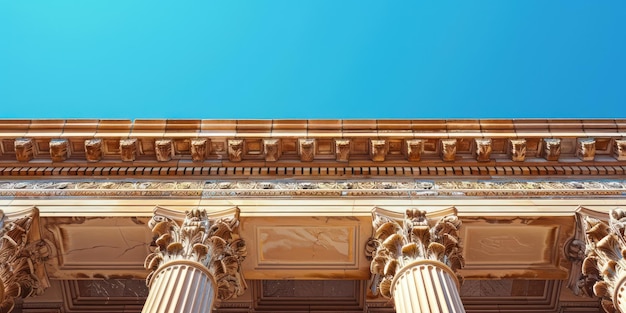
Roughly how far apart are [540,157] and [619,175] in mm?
2065

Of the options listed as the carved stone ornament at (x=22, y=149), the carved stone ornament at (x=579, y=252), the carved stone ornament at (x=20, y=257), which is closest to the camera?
the carved stone ornament at (x=20, y=257)

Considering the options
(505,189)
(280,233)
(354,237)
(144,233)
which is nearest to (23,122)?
(144,233)

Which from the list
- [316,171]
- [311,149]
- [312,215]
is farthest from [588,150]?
[312,215]

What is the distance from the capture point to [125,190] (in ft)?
49.3

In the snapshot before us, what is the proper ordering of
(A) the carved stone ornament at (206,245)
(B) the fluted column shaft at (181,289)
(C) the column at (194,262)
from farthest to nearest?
(A) the carved stone ornament at (206,245) < (C) the column at (194,262) < (B) the fluted column shaft at (181,289)

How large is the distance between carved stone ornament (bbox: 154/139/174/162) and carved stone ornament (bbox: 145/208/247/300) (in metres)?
3.20

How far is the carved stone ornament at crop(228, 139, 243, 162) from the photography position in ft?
53.0

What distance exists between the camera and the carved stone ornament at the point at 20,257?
41.6ft

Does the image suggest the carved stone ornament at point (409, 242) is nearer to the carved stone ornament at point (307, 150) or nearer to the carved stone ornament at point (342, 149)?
the carved stone ornament at point (342, 149)

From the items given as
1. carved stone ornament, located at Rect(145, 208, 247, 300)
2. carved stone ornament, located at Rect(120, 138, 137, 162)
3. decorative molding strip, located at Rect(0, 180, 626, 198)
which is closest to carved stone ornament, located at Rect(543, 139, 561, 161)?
decorative molding strip, located at Rect(0, 180, 626, 198)

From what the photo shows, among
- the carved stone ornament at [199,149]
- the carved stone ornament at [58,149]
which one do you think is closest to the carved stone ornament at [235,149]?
the carved stone ornament at [199,149]

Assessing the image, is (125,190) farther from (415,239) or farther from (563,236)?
(563,236)

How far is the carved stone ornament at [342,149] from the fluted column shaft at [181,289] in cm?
564

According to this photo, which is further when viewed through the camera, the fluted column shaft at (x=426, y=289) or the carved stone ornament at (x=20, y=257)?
the carved stone ornament at (x=20, y=257)
